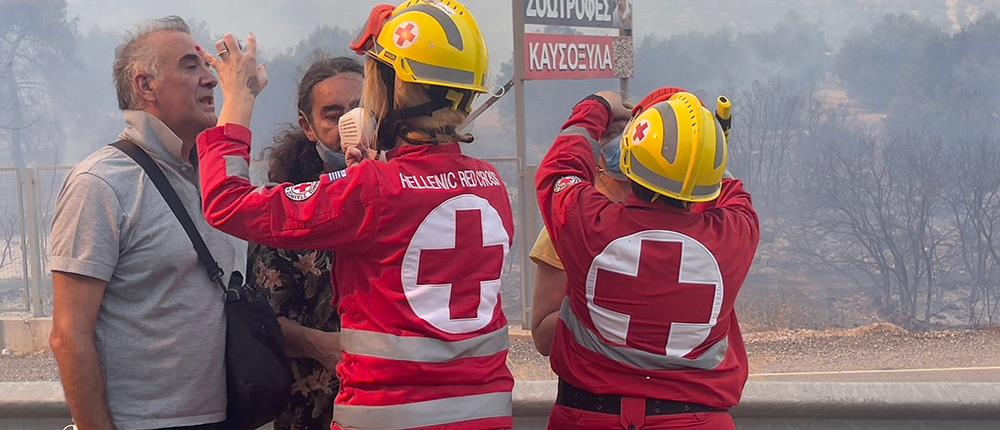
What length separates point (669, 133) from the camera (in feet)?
7.30

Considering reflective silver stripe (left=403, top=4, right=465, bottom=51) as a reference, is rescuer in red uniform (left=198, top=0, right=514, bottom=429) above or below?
below

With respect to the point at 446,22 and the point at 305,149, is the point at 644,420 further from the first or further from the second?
the point at 305,149

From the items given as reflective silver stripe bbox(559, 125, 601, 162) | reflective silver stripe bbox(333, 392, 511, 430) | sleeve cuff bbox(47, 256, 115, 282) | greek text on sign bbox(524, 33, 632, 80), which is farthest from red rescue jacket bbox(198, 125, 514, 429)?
greek text on sign bbox(524, 33, 632, 80)

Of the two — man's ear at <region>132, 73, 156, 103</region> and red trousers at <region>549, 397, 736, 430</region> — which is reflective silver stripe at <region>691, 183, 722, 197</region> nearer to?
red trousers at <region>549, 397, 736, 430</region>

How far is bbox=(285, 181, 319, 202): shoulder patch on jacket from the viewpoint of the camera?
1905 millimetres

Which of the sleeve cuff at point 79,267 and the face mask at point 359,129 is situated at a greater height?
the face mask at point 359,129

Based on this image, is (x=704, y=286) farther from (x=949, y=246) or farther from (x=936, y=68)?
(x=936, y=68)

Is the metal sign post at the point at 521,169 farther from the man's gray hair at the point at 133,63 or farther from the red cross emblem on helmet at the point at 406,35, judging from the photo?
the red cross emblem on helmet at the point at 406,35

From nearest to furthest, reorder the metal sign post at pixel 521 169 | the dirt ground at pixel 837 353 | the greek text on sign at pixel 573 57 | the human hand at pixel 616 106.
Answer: the human hand at pixel 616 106, the dirt ground at pixel 837 353, the metal sign post at pixel 521 169, the greek text on sign at pixel 573 57

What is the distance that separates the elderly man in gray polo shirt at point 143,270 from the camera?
6.81 ft

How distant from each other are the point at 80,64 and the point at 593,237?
59.3 feet

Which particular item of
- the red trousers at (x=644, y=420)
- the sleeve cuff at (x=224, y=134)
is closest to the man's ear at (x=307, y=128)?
the sleeve cuff at (x=224, y=134)

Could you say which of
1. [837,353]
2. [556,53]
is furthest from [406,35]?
[837,353]

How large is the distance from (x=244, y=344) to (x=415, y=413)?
→ 0.53m
